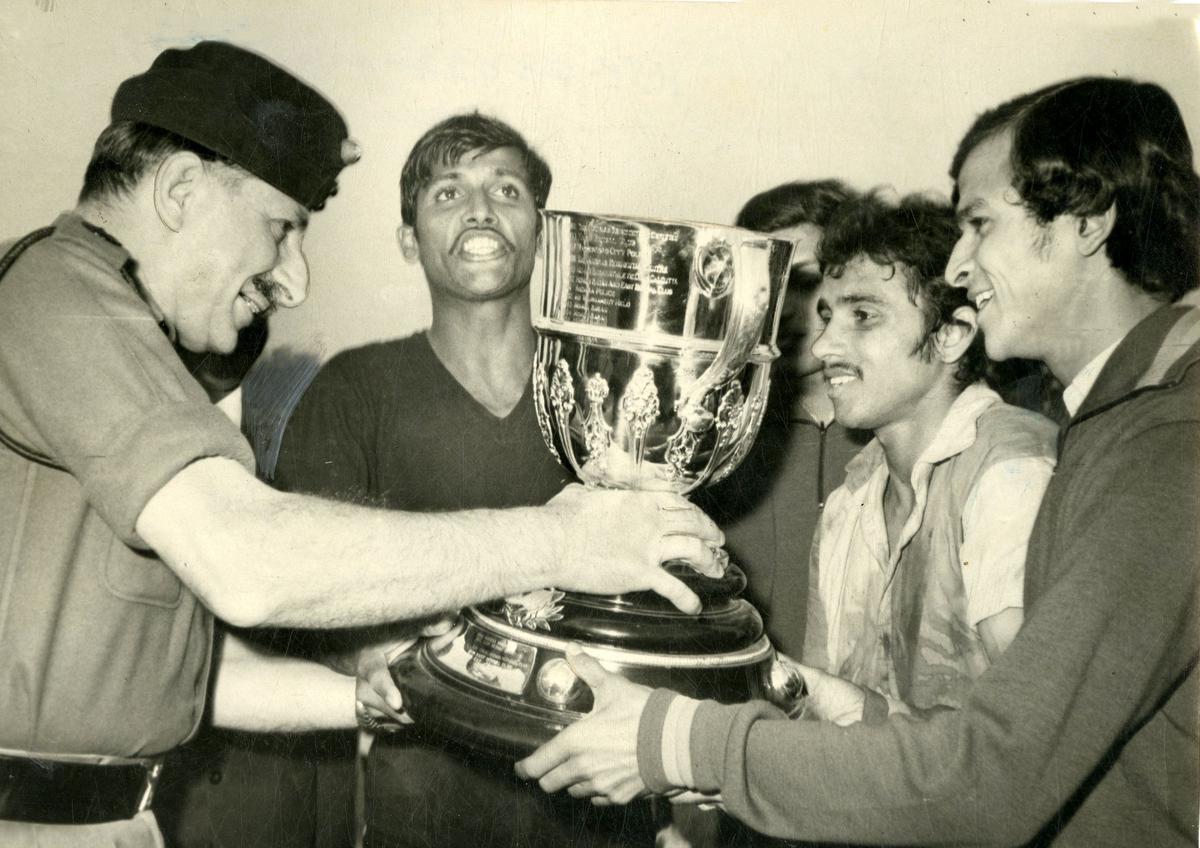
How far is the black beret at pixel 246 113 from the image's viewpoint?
4.09 ft

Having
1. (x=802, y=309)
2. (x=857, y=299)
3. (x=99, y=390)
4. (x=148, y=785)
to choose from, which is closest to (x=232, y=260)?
(x=99, y=390)

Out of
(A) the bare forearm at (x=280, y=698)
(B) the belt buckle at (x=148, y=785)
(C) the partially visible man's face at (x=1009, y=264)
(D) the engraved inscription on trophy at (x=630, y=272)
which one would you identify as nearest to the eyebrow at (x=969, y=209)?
(C) the partially visible man's face at (x=1009, y=264)

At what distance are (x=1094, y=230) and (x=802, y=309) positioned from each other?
746 millimetres

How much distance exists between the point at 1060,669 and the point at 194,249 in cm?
120

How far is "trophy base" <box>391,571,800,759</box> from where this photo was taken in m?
1.07

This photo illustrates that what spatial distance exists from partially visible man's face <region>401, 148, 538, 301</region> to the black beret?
0.65 ft

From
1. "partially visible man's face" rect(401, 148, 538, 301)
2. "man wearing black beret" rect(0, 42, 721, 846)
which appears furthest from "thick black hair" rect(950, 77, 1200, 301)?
"partially visible man's face" rect(401, 148, 538, 301)

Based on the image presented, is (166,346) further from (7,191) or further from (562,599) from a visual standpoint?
(7,191)

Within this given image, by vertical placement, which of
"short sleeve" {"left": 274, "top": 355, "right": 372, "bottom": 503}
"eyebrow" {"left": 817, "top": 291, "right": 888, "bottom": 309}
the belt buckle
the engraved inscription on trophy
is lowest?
the belt buckle

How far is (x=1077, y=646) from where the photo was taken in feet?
3.13

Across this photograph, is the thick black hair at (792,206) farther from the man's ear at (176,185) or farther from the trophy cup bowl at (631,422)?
the man's ear at (176,185)

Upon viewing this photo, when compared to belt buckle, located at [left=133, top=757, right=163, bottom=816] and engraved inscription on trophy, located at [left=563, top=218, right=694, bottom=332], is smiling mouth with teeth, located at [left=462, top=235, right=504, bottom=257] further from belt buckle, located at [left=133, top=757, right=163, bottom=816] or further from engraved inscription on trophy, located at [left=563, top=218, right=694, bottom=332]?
belt buckle, located at [left=133, top=757, right=163, bottom=816]

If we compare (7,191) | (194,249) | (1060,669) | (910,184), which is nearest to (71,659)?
(194,249)

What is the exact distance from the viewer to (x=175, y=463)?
94 centimetres
